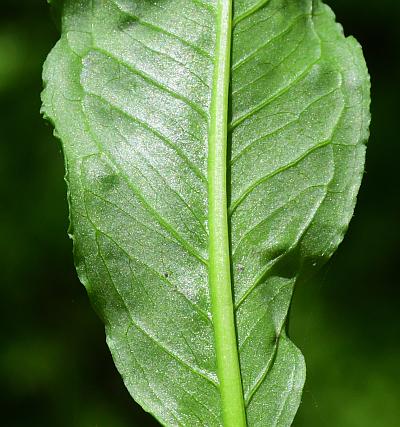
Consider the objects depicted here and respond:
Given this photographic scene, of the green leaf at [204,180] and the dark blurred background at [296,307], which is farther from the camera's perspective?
the dark blurred background at [296,307]

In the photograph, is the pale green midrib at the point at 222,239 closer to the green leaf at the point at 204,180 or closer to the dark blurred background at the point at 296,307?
the green leaf at the point at 204,180

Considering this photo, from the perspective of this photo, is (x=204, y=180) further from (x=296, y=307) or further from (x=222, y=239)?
(x=296, y=307)

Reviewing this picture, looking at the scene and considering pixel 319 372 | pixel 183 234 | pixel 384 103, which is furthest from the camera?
pixel 384 103

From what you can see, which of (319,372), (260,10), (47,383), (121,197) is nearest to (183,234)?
(121,197)

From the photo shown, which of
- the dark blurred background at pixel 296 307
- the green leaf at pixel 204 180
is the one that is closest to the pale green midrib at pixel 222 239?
the green leaf at pixel 204 180

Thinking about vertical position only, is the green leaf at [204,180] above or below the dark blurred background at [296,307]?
above

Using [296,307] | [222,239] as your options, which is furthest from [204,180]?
[296,307]

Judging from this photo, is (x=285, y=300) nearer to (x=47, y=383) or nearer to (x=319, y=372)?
(x=319, y=372)

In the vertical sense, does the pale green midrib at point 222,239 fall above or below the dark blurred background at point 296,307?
above
